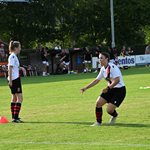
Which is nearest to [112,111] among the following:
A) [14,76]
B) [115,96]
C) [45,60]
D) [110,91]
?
[115,96]

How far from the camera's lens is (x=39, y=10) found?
5272 cm

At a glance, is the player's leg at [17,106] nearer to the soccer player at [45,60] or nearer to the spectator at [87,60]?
the soccer player at [45,60]

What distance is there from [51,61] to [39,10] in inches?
468

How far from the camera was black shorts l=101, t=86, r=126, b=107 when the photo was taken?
13.0m

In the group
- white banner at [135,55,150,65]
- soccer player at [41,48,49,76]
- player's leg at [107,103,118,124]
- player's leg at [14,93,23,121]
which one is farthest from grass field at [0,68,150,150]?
white banner at [135,55,150,65]

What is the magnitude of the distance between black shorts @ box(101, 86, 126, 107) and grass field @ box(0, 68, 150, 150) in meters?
0.54

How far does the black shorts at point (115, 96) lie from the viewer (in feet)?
42.8

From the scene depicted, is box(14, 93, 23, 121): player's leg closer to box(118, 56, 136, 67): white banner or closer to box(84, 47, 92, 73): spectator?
Result: box(84, 47, 92, 73): spectator

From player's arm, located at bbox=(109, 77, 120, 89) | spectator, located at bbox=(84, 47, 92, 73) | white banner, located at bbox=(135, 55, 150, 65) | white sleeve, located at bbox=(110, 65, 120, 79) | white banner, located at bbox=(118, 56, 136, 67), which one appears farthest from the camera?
white banner, located at bbox=(135, 55, 150, 65)

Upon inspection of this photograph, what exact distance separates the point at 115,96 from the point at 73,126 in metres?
1.19

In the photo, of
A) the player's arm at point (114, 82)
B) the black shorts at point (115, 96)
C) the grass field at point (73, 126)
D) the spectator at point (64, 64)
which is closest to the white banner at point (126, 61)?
the spectator at point (64, 64)

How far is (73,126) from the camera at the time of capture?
13.0 meters

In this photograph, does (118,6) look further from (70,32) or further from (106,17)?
(70,32)

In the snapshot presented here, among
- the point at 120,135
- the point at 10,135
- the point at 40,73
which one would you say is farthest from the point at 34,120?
the point at 40,73
